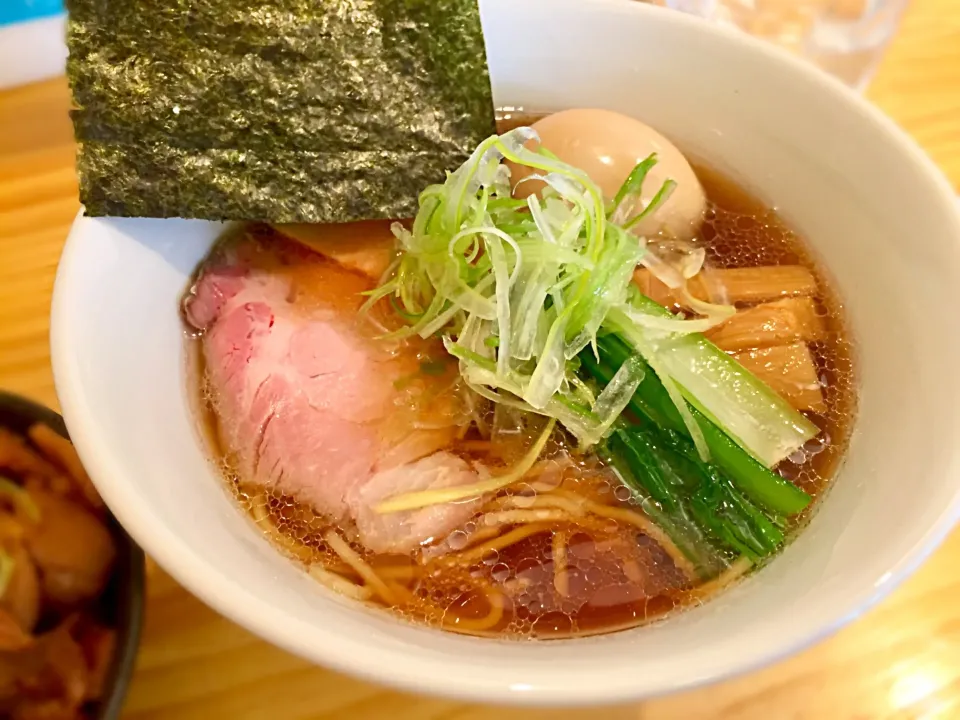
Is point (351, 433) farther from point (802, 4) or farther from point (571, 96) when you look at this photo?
point (802, 4)

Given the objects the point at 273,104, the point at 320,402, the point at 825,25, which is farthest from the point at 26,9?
the point at 825,25

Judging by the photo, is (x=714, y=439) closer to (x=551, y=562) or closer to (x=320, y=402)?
(x=551, y=562)

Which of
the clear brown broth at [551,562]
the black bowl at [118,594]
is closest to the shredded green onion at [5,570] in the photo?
the black bowl at [118,594]

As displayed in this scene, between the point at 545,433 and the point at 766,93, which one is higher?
the point at 766,93

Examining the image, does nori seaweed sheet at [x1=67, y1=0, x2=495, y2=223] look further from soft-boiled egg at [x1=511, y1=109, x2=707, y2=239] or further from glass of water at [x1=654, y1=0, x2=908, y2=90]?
glass of water at [x1=654, y1=0, x2=908, y2=90]

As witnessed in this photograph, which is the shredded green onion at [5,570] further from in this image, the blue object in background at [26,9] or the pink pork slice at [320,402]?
the blue object in background at [26,9]

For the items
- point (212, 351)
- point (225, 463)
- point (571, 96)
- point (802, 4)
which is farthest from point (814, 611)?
point (802, 4)
